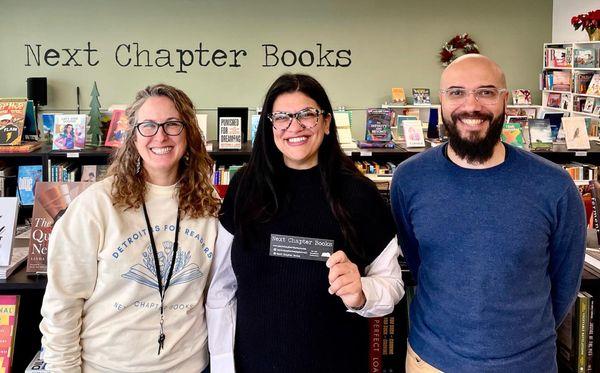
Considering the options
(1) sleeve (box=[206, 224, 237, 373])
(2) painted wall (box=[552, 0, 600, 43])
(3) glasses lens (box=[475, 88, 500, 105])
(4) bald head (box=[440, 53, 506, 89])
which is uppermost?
(2) painted wall (box=[552, 0, 600, 43])

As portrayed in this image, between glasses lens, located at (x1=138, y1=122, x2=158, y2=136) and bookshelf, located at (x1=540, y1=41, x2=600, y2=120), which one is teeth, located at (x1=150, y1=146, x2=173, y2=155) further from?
bookshelf, located at (x1=540, y1=41, x2=600, y2=120)

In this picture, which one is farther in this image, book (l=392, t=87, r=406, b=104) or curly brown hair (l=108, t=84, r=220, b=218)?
book (l=392, t=87, r=406, b=104)

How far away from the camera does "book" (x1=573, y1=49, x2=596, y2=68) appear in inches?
274

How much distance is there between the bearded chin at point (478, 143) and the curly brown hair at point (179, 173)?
742 millimetres

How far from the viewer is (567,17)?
307 inches

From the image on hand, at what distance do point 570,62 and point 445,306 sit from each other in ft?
23.7

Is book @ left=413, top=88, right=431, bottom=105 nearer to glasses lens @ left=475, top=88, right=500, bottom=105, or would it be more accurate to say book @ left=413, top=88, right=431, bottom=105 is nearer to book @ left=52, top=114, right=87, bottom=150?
book @ left=52, top=114, right=87, bottom=150

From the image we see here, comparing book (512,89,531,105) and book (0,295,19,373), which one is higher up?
book (512,89,531,105)

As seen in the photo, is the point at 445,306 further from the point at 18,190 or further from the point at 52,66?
the point at 52,66

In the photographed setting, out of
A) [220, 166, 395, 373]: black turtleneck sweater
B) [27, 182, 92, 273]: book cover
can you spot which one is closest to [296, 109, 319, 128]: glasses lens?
[220, 166, 395, 373]: black turtleneck sweater

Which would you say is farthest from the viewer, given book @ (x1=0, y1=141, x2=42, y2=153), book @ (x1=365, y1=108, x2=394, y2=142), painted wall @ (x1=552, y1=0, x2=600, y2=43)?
painted wall @ (x1=552, y1=0, x2=600, y2=43)

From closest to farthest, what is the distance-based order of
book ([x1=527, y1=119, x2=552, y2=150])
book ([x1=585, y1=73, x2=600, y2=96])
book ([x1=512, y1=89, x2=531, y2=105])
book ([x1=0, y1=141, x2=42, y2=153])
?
book ([x1=0, y1=141, x2=42, y2=153]), book ([x1=527, y1=119, x2=552, y2=150]), book ([x1=585, y1=73, x2=600, y2=96]), book ([x1=512, y1=89, x2=531, y2=105])

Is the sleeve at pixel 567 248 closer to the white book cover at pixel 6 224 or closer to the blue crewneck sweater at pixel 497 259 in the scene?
the blue crewneck sweater at pixel 497 259

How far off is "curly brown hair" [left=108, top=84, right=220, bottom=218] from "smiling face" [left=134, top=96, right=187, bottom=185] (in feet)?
0.06
